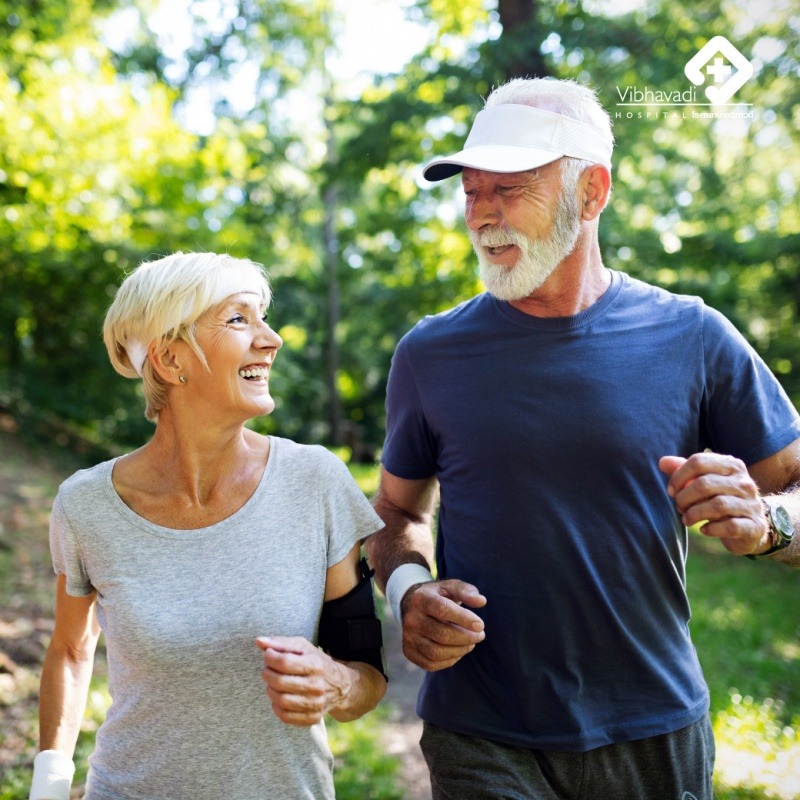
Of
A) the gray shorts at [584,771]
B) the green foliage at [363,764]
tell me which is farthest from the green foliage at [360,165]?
the gray shorts at [584,771]

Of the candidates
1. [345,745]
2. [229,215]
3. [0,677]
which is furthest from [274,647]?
[229,215]

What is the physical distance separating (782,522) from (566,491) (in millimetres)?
579

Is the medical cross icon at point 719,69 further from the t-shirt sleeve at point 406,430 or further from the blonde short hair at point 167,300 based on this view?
the blonde short hair at point 167,300

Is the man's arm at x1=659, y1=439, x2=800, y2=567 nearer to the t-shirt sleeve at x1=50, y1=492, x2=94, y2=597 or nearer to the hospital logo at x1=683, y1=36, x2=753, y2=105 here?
the t-shirt sleeve at x1=50, y1=492, x2=94, y2=597

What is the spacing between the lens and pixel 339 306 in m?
22.7

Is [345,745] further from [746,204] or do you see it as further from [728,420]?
[746,204]

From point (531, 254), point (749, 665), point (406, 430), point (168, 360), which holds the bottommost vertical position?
point (749, 665)

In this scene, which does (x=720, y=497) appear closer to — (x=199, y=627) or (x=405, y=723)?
(x=199, y=627)

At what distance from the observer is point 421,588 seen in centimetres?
251

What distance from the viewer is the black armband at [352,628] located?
2402mm

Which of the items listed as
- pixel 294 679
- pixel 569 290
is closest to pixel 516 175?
pixel 569 290

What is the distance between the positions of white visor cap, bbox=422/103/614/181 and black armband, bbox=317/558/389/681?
1339 mm

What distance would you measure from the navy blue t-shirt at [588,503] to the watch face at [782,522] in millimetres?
275

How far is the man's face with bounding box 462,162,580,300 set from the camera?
260 centimetres
